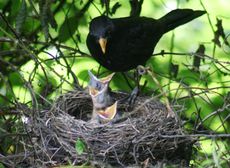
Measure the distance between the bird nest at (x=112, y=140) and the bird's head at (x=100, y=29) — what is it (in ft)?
2.39

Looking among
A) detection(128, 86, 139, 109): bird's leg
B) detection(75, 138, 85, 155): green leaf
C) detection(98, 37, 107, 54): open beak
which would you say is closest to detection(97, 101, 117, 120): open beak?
detection(128, 86, 139, 109): bird's leg

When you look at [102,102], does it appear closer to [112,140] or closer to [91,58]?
[112,140]

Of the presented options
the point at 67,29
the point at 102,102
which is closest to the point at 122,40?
the point at 67,29

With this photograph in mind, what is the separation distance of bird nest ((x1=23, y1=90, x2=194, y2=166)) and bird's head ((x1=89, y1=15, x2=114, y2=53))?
727mm

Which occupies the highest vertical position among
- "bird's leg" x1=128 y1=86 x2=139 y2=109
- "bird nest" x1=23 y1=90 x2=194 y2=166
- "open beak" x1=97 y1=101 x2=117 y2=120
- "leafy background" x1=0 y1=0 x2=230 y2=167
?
"leafy background" x1=0 y1=0 x2=230 y2=167

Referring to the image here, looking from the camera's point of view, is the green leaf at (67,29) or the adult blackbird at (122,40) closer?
the adult blackbird at (122,40)

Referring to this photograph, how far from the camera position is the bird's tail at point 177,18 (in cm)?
622

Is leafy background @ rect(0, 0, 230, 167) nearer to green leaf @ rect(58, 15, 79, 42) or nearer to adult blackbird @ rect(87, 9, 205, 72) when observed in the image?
green leaf @ rect(58, 15, 79, 42)

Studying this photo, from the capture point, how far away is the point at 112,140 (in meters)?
4.75

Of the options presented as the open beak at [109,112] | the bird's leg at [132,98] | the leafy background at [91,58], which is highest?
the leafy background at [91,58]

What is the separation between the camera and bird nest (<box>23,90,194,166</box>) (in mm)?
4648

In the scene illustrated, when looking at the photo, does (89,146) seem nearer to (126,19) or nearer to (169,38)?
(126,19)

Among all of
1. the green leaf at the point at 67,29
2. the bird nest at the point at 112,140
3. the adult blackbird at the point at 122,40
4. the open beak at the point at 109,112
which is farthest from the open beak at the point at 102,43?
the bird nest at the point at 112,140

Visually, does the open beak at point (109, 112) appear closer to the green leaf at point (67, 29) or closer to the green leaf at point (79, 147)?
the green leaf at point (79, 147)
